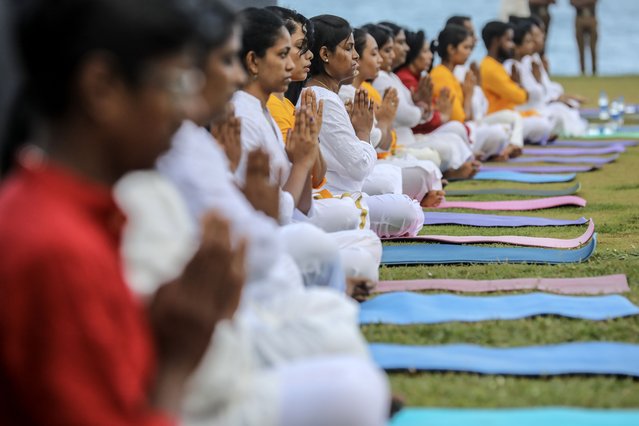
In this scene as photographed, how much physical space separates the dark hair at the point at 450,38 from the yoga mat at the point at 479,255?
3.78 meters

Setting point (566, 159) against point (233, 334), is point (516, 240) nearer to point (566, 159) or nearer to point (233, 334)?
point (233, 334)

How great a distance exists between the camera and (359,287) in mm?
3600

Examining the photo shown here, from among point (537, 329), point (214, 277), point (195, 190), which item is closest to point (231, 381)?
point (214, 277)

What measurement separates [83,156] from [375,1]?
83.7 ft

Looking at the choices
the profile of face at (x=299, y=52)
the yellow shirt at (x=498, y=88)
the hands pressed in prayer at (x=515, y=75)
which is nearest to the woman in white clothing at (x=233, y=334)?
the profile of face at (x=299, y=52)

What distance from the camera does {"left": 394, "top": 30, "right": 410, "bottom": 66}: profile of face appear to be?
700cm

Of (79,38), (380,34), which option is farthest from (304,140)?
(380,34)

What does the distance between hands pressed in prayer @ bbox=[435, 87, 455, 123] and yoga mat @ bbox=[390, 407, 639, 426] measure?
4.76m

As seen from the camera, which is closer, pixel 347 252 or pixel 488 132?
pixel 347 252

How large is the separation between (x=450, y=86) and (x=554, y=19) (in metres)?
21.4

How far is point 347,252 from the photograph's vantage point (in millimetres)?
3594

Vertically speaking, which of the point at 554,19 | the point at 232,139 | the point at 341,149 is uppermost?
the point at 232,139

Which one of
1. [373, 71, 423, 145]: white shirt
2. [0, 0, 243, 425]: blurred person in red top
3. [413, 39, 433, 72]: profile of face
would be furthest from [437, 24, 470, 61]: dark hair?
[0, 0, 243, 425]: blurred person in red top

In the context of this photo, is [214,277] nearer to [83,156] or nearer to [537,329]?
[83,156]
